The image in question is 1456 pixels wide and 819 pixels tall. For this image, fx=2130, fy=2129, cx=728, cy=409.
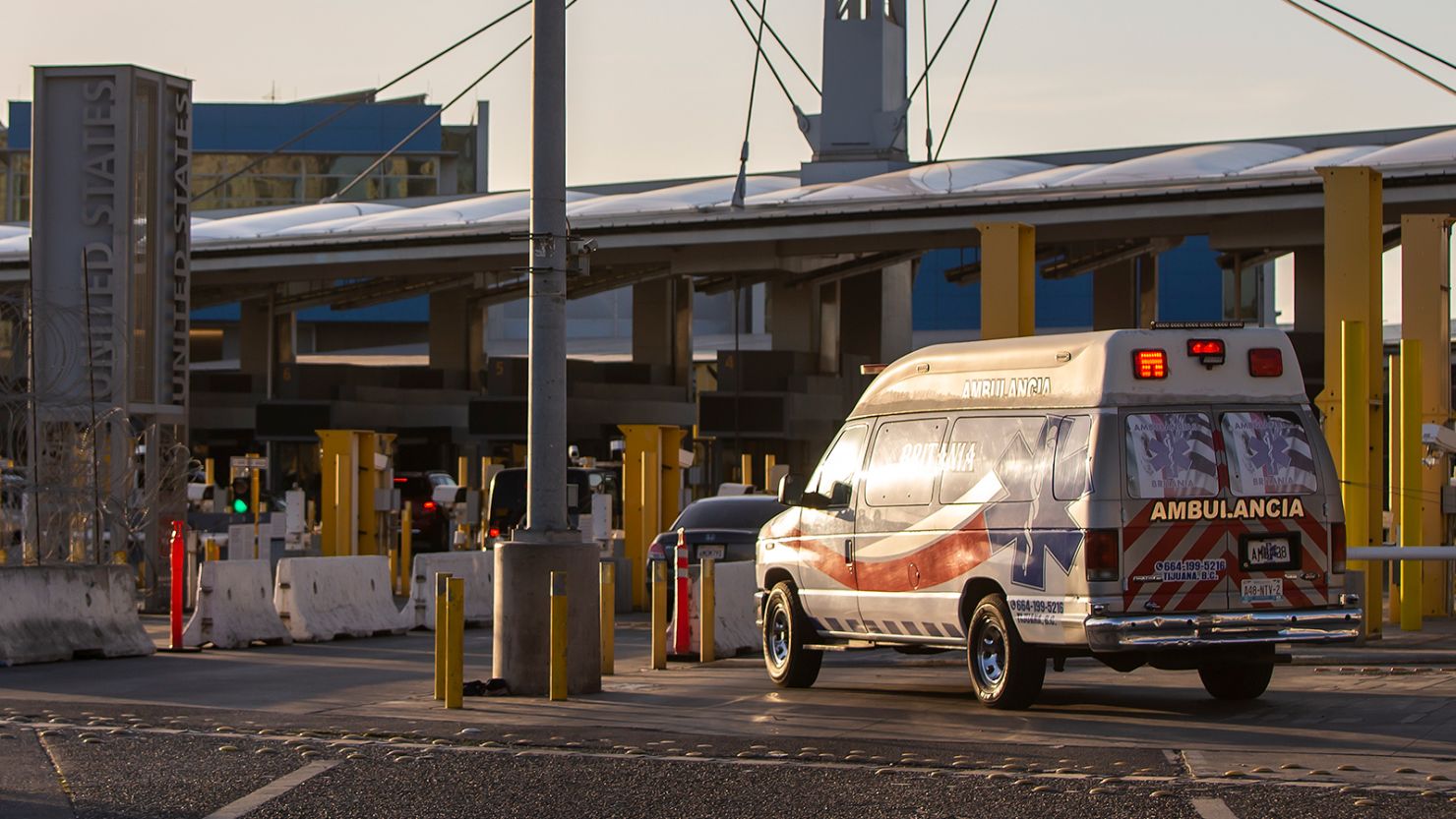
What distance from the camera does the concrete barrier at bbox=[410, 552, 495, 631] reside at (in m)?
22.4

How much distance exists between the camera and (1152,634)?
12.7 metres

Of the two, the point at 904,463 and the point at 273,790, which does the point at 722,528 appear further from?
the point at 273,790

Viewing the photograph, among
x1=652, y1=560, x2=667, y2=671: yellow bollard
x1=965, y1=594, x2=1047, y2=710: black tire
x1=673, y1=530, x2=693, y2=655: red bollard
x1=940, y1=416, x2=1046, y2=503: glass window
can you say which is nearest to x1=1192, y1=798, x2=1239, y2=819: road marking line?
x1=965, y1=594, x2=1047, y2=710: black tire

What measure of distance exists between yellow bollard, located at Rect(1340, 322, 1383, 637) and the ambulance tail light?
5.93 metres

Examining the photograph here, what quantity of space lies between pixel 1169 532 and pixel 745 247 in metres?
35.7

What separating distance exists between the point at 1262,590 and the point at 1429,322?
333 inches

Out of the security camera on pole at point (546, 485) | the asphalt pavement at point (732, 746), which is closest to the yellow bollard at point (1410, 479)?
the asphalt pavement at point (732, 746)

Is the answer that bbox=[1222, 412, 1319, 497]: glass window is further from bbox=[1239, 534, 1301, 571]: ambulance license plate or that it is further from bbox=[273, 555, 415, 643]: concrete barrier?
bbox=[273, 555, 415, 643]: concrete barrier

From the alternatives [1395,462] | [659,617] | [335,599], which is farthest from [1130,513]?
[335,599]

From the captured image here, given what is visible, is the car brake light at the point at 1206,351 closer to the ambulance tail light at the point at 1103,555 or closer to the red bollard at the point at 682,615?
the ambulance tail light at the point at 1103,555

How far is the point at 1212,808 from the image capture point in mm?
9117

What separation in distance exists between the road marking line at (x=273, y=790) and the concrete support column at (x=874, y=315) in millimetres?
46164

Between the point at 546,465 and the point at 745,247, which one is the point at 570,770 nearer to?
the point at 546,465

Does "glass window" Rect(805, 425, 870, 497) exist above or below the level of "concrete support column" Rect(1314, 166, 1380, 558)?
below
